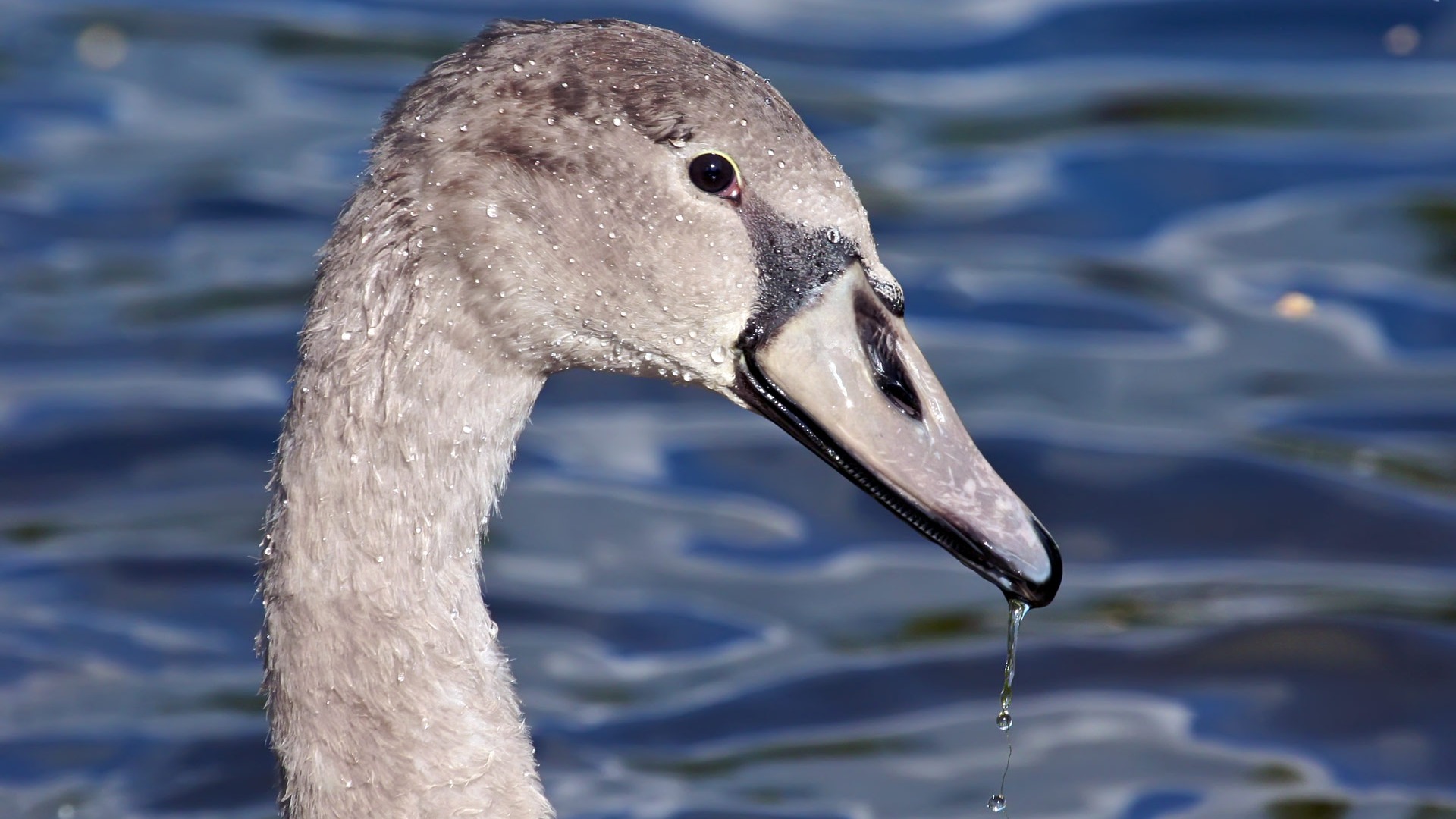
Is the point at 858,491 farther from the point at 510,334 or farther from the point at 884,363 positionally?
the point at 510,334

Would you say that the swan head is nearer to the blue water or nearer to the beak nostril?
the beak nostril

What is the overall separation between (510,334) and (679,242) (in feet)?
1.20

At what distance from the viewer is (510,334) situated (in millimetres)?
3986

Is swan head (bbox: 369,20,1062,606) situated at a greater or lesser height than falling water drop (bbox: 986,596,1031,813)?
greater

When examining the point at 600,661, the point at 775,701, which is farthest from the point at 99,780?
the point at 775,701

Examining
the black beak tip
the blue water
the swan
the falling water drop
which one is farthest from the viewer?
the blue water

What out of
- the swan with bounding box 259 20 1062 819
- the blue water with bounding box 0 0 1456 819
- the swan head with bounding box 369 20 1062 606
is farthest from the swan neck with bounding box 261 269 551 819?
the blue water with bounding box 0 0 1456 819

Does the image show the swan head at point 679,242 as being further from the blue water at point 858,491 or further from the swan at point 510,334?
the blue water at point 858,491

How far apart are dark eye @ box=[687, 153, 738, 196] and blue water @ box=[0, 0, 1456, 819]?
160 centimetres

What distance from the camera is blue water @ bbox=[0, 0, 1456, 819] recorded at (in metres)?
6.13

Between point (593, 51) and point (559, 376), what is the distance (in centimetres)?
411

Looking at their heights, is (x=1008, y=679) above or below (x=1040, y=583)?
above

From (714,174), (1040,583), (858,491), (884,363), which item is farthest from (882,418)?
(858,491)

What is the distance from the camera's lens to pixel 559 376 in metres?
8.02
